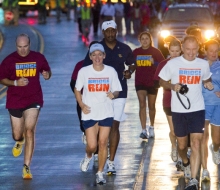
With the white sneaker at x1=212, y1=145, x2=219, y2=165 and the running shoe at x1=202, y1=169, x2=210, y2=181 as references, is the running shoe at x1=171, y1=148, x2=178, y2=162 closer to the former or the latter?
the white sneaker at x1=212, y1=145, x2=219, y2=165

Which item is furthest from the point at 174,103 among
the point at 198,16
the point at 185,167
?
the point at 198,16

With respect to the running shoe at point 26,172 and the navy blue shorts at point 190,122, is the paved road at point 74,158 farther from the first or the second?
the navy blue shorts at point 190,122

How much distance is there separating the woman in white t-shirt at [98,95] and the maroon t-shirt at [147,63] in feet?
11.6

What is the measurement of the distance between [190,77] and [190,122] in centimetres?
55

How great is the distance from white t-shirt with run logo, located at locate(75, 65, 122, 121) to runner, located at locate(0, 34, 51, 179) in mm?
833

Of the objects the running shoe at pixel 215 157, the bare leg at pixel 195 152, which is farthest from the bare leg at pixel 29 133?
the running shoe at pixel 215 157

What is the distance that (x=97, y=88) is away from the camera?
10.9m

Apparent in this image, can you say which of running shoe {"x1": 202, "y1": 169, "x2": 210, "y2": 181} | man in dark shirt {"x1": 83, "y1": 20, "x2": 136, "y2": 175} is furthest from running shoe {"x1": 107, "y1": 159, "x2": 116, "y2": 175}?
running shoe {"x1": 202, "y1": 169, "x2": 210, "y2": 181}

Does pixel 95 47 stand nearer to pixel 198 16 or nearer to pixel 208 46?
pixel 208 46

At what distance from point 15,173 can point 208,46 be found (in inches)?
122

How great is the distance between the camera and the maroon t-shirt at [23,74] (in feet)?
37.7

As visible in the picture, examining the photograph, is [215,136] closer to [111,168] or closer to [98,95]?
[111,168]

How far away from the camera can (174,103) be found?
34.8 feet

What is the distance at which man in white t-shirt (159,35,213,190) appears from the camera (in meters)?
10.5
